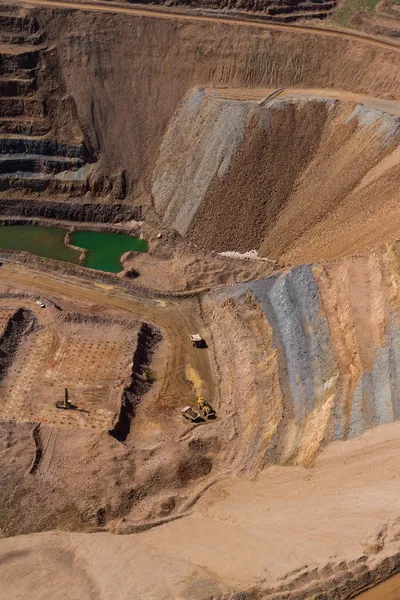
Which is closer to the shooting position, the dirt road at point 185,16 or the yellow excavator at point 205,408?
the yellow excavator at point 205,408

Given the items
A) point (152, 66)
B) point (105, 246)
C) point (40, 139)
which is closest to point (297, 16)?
point (152, 66)

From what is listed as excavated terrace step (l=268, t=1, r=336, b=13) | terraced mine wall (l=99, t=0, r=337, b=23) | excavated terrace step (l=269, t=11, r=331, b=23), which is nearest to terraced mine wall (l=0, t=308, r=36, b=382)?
terraced mine wall (l=99, t=0, r=337, b=23)

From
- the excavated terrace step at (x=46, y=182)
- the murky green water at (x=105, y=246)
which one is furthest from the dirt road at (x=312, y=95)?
the murky green water at (x=105, y=246)

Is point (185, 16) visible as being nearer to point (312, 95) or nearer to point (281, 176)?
point (312, 95)

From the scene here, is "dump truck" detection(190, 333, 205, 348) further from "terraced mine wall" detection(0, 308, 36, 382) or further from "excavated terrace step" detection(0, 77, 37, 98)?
"excavated terrace step" detection(0, 77, 37, 98)

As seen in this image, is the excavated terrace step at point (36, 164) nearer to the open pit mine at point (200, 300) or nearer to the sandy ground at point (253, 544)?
the open pit mine at point (200, 300)

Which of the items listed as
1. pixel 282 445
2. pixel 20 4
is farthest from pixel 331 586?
pixel 20 4
